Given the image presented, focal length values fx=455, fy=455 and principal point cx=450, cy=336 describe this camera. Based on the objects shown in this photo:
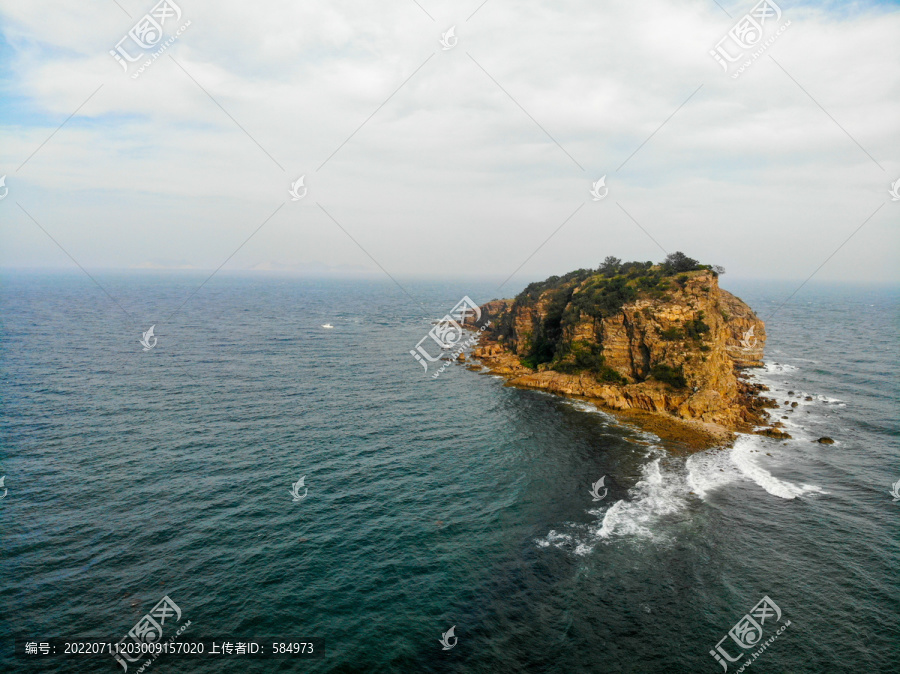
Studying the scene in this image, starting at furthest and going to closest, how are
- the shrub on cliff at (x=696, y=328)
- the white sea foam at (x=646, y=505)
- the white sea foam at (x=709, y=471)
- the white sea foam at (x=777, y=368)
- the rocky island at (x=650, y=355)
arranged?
1. the white sea foam at (x=777, y=368)
2. the shrub on cliff at (x=696, y=328)
3. the rocky island at (x=650, y=355)
4. the white sea foam at (x=709, y=471)
5. the white sea foam at (x=646, y=505)

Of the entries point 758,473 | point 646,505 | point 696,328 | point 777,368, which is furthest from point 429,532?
point 777,368

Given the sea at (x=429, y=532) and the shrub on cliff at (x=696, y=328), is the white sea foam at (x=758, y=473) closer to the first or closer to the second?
the sea at (x=429, y=532)

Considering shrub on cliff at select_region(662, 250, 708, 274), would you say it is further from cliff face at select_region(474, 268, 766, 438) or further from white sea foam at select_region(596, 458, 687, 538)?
white sea foam at select_region(596, 458, 687, 538)

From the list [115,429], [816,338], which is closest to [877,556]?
[115,429]

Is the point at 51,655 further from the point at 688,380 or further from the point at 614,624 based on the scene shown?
the point at 688,380

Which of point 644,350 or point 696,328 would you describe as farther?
point 644,350

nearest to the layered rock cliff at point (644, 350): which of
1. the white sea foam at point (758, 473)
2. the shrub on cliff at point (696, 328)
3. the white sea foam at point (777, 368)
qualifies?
the shrub on cliff at point (696, 328)

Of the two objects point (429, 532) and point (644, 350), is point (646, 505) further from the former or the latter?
point (644, 350)
